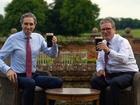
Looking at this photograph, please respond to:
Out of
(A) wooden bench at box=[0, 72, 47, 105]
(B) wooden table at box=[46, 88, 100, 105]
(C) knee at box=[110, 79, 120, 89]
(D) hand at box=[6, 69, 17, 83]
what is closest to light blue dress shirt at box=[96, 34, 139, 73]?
(C) knee at box=[110, 79, 120, 89]

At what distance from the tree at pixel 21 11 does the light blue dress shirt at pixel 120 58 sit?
95.9 feet

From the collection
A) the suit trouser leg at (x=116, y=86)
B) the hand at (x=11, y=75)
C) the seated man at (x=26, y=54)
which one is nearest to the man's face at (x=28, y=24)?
the seated man at (x=26, y=54)

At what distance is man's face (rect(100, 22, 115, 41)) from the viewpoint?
6152 millimetres

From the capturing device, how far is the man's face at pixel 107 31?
6.15 metres

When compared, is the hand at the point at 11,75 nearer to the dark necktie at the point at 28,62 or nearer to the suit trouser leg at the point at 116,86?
the dark necktie at the point at 28,62

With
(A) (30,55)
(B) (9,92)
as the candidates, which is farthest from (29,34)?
(B) (9,92)

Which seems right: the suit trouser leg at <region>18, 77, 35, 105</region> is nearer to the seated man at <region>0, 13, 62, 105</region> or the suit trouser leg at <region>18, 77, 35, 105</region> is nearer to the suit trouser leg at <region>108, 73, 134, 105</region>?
the seated man at <region>0, 13, 62, 105</region>

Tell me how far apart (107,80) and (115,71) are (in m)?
0.16

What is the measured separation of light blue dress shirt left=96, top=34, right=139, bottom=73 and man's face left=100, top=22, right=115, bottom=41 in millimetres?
71

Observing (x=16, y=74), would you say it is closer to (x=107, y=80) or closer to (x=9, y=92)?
(x=9, y=92)

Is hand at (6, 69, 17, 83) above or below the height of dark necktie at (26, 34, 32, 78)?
below

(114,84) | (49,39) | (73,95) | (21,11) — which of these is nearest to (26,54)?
(49,39)

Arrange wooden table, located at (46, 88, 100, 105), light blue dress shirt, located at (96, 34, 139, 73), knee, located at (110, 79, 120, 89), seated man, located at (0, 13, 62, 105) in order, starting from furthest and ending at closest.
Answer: seated man, located at (0, 13, 62, 105) → light blue dress shirt, located at (96, 34, 139, 73) → knee, located at (110, 79, 120, 89) → wooden table, located at (46, 88, 100, 105)

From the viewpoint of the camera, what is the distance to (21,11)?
1446 inches
